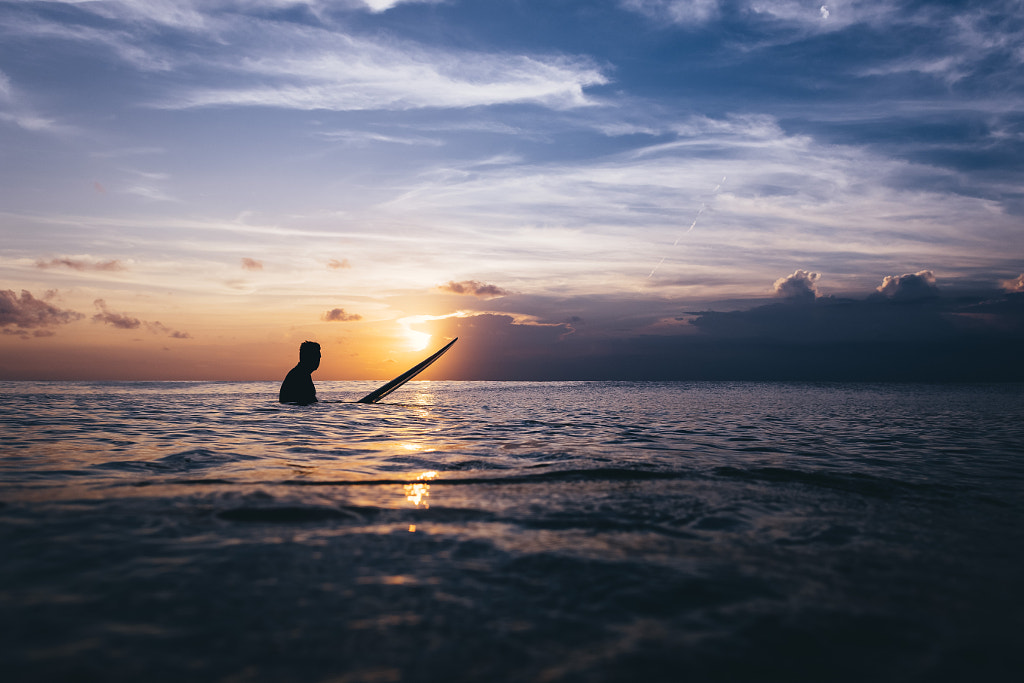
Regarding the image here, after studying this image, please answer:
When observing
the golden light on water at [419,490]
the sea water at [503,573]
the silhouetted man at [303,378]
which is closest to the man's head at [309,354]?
the silhouetted man at [303,378]

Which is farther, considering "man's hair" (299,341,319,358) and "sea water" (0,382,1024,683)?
"man's hair" (299,341,319,358)

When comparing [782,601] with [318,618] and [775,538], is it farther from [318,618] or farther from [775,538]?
[318,618]

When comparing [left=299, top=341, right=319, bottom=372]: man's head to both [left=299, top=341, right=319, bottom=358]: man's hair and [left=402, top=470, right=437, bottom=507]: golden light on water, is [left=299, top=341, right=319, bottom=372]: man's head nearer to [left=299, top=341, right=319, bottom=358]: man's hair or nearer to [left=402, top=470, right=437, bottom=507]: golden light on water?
[left=299, top=341, right=319, bottom=358]: man's hair

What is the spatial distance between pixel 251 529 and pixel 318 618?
2.25 metres

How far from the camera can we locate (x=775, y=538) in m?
5.09

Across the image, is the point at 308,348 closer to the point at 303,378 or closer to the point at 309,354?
the point at 309,354

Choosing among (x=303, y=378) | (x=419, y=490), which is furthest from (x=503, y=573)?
(x=303, y=378)

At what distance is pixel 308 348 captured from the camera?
71.9 ft

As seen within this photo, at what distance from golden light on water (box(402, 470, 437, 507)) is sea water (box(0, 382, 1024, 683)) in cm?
10

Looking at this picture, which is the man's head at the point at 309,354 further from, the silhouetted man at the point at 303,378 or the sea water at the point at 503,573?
Answer: the sea water at the point at 503,573

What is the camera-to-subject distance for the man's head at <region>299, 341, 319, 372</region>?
71.6 ft

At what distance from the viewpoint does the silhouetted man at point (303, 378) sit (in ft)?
72.1

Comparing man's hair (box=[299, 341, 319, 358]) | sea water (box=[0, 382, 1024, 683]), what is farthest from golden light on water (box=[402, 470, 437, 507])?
man's hair (box=[299, 341, 319, 358])

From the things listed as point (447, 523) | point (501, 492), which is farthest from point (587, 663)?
point (501, 492)
